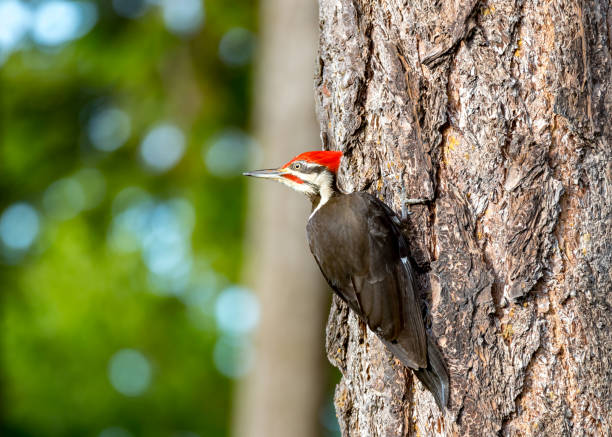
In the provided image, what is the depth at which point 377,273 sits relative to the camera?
2.23m

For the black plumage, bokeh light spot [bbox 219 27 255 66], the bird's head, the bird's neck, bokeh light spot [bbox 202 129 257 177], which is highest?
bokeh light spot [bbox 219 27 255 66]

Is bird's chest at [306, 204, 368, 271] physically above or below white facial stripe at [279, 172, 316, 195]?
below

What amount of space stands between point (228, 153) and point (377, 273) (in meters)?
7.44

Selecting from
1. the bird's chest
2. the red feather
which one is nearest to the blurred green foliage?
the red feather

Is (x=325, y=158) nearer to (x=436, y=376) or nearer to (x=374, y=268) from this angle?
(x=374, y=268)

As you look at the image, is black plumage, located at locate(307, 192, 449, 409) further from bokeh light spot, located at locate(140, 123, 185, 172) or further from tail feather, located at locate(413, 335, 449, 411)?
bokeh light spot, located at locate(140, 123, 185, 172)

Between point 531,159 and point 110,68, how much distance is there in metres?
7.16

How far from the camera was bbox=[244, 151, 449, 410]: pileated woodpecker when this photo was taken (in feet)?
6.54

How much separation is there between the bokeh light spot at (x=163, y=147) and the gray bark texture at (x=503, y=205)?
670 cm

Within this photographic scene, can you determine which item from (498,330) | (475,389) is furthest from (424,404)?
(498,330)

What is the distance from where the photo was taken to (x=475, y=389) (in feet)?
6.33

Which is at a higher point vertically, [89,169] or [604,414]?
[89,169]

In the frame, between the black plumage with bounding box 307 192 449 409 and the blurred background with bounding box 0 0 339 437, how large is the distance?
2942 millimetres

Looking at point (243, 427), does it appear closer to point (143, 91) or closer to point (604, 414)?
point (604, 414)
